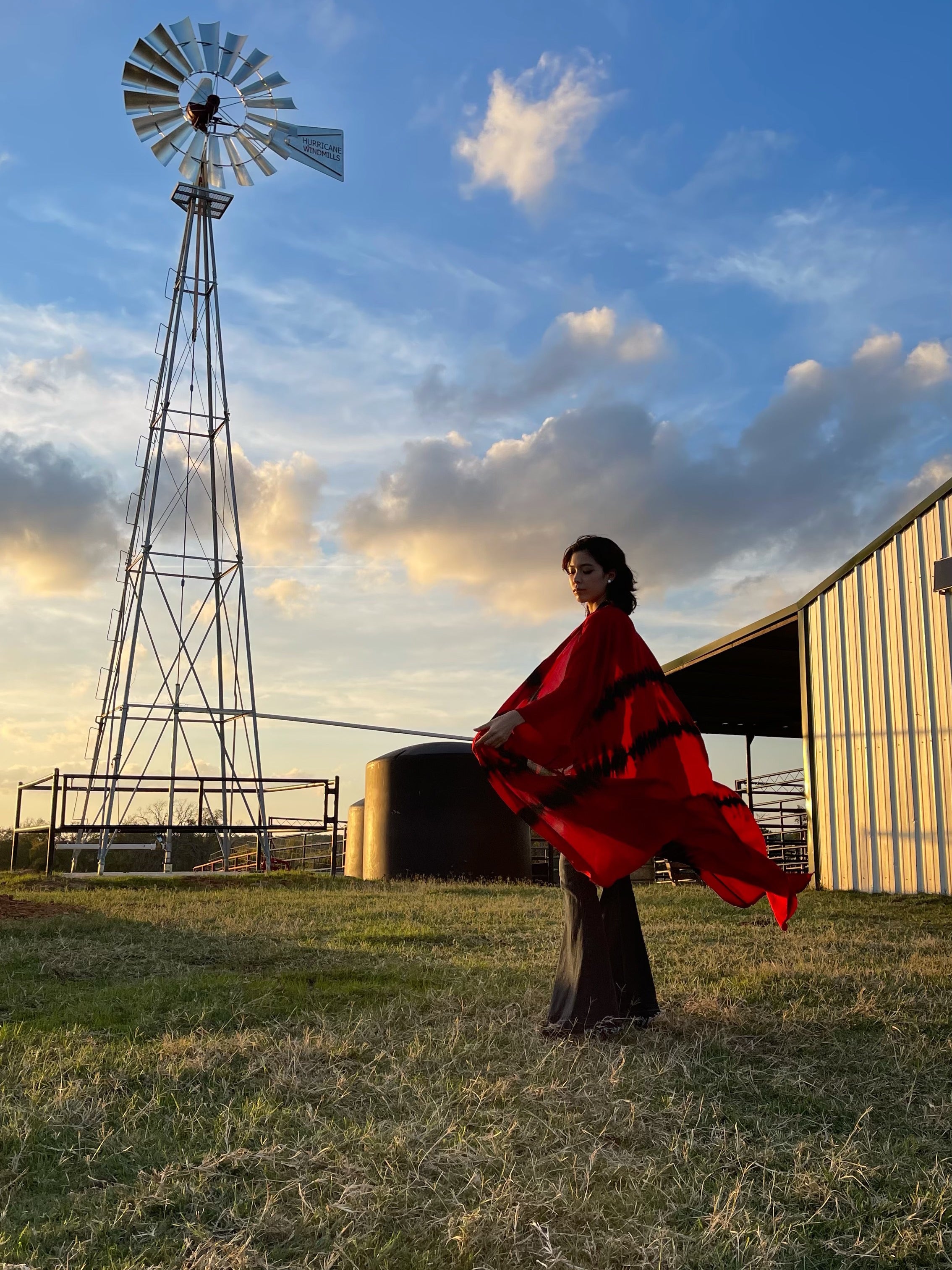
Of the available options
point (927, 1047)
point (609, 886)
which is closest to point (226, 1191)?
point (609, 886)

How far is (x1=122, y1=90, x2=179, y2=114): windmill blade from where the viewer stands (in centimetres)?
1981

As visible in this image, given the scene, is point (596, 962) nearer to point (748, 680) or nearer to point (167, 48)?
point (748, 680)

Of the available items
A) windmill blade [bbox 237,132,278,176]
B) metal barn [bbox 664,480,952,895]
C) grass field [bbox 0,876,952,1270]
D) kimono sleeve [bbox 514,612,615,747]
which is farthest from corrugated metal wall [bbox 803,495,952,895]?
windmill blade [bbox 237,132,278,176]

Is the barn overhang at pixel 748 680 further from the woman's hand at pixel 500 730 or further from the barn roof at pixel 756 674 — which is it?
the woman's hand at pixel 500 730

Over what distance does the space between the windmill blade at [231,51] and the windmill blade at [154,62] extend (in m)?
0.85

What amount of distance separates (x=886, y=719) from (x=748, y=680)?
6745mm

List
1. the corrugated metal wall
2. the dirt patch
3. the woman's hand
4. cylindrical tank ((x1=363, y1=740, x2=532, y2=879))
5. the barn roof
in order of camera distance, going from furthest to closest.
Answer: cylindrical tank ((x1=363, y1=740, x2=532, y2=879)) → the barn roof → the corrugated metal wall → the dirt patch → the woman's hand

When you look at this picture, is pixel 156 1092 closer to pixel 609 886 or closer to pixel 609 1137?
pixel 609 1137

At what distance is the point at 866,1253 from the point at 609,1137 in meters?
0.80

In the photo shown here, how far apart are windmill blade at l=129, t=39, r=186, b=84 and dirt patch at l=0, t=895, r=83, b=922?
1656cm

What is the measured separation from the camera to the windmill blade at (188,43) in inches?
769

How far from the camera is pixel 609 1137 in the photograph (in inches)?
115

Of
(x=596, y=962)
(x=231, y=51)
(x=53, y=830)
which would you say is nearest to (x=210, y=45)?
(x=231, y=51)

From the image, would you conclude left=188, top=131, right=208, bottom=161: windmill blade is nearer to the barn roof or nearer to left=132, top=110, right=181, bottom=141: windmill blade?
left=132, top=110, right=181, bottom=141: windmill blade
